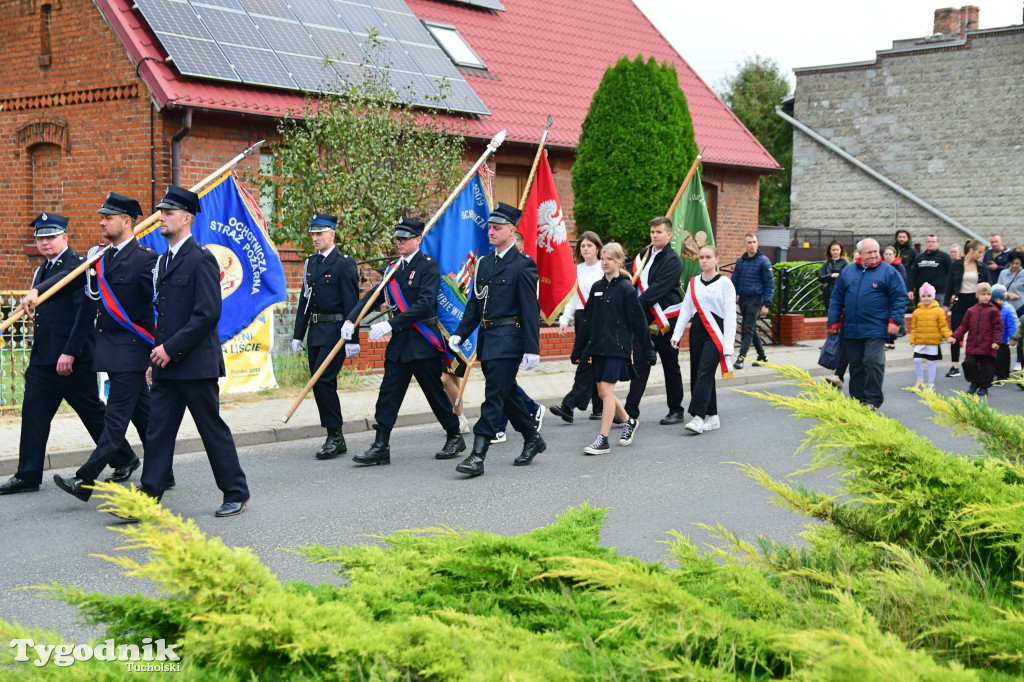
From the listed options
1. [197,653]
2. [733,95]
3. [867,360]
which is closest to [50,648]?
[197,653]

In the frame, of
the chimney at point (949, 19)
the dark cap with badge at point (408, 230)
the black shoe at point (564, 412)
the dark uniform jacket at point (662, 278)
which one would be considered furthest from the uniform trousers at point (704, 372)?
the chimney at point (949, 19)

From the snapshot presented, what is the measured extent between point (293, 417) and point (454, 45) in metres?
13.1

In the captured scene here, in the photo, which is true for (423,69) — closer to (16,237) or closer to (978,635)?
(16,237)

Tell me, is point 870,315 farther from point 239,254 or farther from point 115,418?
point 115,418

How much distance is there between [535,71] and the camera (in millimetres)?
22922

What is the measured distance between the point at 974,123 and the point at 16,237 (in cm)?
2644

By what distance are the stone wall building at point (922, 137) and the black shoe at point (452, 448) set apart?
1001 inches

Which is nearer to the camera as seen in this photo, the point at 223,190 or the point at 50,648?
the point at 50,648

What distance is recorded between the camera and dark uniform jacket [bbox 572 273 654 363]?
9211 millimetres

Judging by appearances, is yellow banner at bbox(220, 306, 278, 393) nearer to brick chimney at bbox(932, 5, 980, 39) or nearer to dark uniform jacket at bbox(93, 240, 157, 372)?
dark uniform jacket at bbox(93, 240, 157, 372)

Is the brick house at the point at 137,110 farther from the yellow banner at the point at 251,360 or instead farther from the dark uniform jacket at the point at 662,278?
the dark uniform jacket at the point at 662,278

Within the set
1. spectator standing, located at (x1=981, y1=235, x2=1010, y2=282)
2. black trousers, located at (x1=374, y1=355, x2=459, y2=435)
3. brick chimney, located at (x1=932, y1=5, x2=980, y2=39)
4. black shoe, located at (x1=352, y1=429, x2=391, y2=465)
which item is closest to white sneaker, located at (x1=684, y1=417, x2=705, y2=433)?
black trousers, located at (x1=374, y1=355, x2=459, y2=435)

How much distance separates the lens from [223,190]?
9281 millimetres

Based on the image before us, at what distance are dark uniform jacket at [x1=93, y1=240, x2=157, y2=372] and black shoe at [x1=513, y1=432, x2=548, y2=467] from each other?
3171mm
